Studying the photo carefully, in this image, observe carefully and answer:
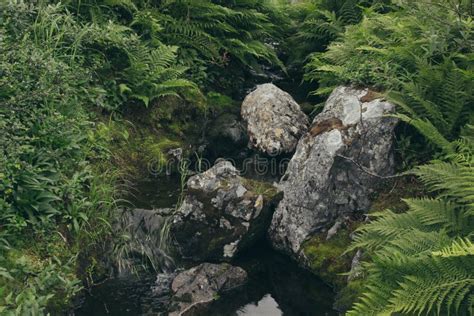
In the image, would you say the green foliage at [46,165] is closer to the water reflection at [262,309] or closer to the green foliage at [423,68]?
the water reflection at [262,309]

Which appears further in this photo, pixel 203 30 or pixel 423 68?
pixel 203 30

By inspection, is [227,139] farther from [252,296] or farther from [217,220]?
Result: [252,296]

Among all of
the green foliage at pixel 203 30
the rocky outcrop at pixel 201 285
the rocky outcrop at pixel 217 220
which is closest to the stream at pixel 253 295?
the rocky outcrop at pixel 201 285

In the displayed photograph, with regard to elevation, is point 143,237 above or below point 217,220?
below

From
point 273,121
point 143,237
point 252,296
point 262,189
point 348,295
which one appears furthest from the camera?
point 273,121

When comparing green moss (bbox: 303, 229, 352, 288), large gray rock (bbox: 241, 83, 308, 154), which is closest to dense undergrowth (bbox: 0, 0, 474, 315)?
green moss (bbox: 303, 229, 352, 288)

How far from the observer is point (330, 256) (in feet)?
21.3

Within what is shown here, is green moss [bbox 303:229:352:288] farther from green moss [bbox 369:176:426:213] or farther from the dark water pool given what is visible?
green moss [bbox 369:176:426:213]

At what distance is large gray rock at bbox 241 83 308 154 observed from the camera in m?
8.74

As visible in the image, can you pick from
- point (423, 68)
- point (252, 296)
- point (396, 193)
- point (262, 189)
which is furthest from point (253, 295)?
point (423, 68)

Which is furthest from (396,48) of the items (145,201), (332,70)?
(145,201)

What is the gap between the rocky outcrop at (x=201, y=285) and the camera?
6027mm

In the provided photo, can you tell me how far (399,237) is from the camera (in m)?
5.09

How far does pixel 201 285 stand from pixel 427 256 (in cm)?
297
